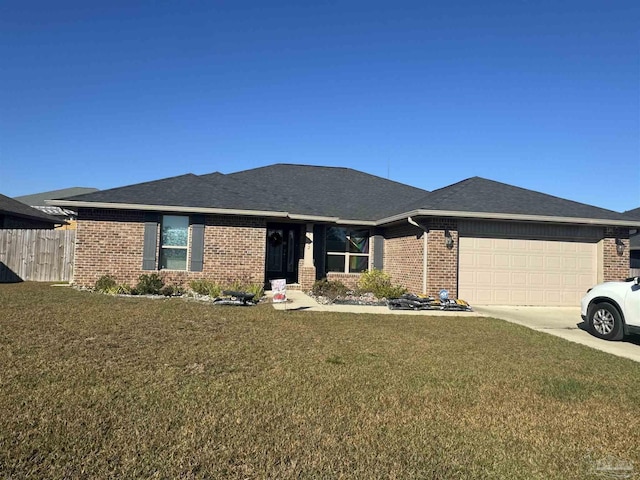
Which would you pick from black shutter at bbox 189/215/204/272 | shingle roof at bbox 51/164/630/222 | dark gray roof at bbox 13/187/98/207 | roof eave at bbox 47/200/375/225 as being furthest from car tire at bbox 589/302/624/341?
dark gray roof at bbox 13/187/98/207

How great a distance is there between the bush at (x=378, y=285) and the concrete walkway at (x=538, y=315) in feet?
5.66

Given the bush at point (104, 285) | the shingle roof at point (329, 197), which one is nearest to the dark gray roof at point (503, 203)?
the shingle roof at point (329, 197)

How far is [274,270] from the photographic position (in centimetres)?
1836

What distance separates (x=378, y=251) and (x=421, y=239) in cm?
309

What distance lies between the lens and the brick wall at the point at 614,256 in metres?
13.5

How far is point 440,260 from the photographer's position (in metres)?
13.0

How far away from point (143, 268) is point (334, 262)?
21.4 ft

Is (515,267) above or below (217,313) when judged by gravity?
above

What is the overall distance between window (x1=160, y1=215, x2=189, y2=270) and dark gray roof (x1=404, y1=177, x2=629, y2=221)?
284 inches

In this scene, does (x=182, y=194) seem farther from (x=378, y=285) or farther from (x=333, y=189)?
(x=333, y=189)

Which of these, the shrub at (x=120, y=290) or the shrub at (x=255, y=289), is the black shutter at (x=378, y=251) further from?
the shrub at (x=120, y=290)

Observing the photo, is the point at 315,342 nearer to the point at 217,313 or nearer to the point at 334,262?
the point at 217,313

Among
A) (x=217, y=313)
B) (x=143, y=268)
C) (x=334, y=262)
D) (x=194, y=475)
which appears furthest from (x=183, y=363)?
(x=334, y=262)

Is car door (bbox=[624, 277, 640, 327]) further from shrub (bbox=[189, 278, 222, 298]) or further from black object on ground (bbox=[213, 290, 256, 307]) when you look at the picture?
shrub (bbox=[189, 278, 222, 298])
